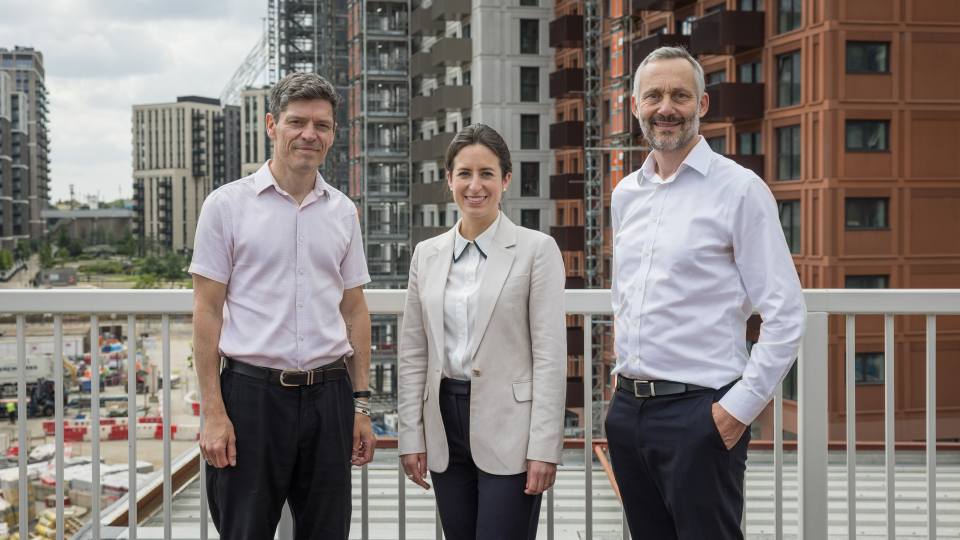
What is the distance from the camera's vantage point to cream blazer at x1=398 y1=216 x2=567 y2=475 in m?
1.78

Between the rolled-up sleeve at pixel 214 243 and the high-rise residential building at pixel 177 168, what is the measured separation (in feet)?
238

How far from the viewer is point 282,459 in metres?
1.80

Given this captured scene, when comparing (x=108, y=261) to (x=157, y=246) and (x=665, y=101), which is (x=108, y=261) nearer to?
(x=157, y=246)

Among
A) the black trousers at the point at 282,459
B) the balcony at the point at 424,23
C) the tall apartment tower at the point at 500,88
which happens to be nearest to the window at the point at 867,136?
the tall apartment tower at the point at 500,88

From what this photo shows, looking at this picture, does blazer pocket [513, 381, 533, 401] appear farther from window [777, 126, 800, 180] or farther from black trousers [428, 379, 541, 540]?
window [777, 126, 800, 180]

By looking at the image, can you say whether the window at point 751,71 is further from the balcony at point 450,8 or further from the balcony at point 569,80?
the balcony at point 450,8

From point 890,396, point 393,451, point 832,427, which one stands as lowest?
point 832,427

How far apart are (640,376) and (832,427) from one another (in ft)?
49.9

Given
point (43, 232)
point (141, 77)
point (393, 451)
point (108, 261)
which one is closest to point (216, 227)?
point (393, 451)

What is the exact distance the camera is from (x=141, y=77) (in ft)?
282

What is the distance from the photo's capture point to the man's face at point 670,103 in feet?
5.57

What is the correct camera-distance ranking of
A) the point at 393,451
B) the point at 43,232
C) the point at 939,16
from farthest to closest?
the point at 43,232
the point at 939,16
the point at 393,451

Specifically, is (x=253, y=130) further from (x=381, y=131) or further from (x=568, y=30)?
(x=568, y=30)

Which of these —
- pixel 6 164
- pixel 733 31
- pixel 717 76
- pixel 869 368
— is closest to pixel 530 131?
pixel 717 76
